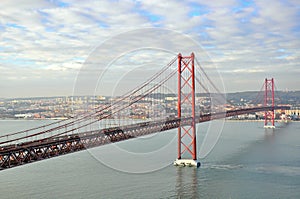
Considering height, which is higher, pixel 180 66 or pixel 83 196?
pixel 180 66

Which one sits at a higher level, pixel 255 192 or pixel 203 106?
pixel 203 106

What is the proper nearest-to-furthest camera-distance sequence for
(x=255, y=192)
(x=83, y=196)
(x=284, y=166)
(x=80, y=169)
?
(x=83, y=196)
(x=255, y=192)
(x=80, y=169)
(x=284, y=166)

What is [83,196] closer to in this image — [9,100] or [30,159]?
[30,159]

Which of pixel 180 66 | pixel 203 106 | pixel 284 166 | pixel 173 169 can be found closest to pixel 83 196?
pixel 173 169

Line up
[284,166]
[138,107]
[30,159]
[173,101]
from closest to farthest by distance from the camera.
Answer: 1. [30,159]
2. [284,166]
3. [173,101]
4. [138,107]

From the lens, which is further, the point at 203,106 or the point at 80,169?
the point at 203,106

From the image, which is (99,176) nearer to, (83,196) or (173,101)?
(83,196)

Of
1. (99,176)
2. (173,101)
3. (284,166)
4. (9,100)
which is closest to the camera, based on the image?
(99,176)

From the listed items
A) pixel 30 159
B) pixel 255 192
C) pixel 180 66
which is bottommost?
pixel 255 192

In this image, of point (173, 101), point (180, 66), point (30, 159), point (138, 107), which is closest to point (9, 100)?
point (138, 107)
